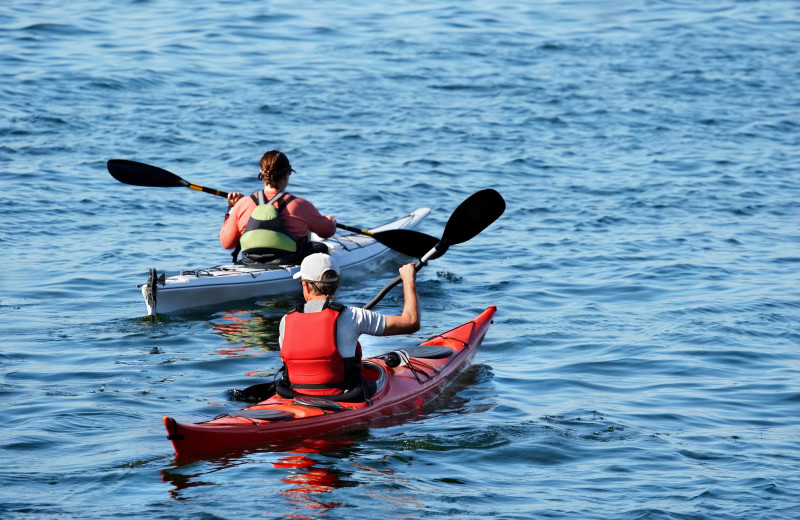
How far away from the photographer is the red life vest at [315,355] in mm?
5766

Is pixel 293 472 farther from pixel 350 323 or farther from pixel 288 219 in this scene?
pixel 288 219

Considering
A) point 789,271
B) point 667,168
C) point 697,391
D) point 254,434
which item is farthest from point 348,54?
point 254,434

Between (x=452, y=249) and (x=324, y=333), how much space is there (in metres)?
6.34

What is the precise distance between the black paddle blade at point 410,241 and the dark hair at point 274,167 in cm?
110

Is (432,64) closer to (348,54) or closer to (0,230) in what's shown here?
(348,54)

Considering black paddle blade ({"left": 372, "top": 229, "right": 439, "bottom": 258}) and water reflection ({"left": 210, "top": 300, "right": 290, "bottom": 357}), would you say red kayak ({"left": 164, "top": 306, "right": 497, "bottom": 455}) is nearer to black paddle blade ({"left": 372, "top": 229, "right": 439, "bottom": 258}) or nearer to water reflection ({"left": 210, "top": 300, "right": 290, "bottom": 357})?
black paddle blade ({"left": 372, "top": 229, "right": 439, "bottom": 258})

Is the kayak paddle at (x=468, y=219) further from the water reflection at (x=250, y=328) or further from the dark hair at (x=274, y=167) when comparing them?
the dark hair at (x=274, y=167)

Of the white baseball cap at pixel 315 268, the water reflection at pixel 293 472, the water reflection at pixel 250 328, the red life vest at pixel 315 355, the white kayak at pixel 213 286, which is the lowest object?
the water reflection at pixel 250 328

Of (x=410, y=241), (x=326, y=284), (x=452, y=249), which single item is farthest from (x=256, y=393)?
(x=452, y=249)

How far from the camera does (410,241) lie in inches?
315

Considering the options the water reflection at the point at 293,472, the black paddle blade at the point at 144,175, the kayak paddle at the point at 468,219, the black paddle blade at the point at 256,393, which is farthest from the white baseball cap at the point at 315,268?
the black paddle blade at the point at 144,175

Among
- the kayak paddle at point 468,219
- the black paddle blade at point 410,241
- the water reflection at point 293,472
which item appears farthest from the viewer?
the black paddle blade at point 410,241

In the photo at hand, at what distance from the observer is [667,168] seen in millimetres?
15047

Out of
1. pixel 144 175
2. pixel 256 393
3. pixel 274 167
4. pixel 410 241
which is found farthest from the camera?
pixel 144 175
